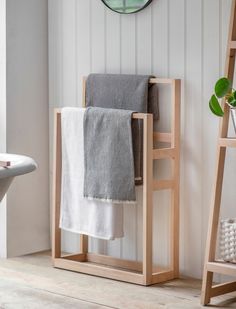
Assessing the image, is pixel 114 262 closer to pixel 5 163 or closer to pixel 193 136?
pixel 193 136

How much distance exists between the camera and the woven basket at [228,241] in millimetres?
3414

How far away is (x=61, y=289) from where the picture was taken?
3734 millimetres

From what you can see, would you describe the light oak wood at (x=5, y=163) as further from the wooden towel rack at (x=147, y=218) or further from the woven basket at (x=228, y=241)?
the woven basket at (x=228, y=241)

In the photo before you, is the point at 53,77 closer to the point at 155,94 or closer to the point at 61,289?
the point at 155,94

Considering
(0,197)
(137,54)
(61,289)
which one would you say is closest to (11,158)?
(0,197)

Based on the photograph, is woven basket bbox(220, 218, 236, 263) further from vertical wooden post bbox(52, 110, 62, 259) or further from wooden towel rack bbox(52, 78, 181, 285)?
vertical wooden post bbox(52, 110, 62, 259)

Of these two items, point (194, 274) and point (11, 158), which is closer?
point (11, 158)

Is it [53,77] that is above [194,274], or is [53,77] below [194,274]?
above

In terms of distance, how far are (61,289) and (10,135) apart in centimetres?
97

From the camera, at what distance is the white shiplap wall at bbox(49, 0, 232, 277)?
3.76m

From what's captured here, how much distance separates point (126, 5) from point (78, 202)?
3.28 ft

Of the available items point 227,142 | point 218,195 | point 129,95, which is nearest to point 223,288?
point 218,195

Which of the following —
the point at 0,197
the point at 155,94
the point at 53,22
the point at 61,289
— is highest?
the point at 53,22

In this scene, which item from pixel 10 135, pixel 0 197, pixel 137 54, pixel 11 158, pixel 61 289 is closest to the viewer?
pixel 0 197
